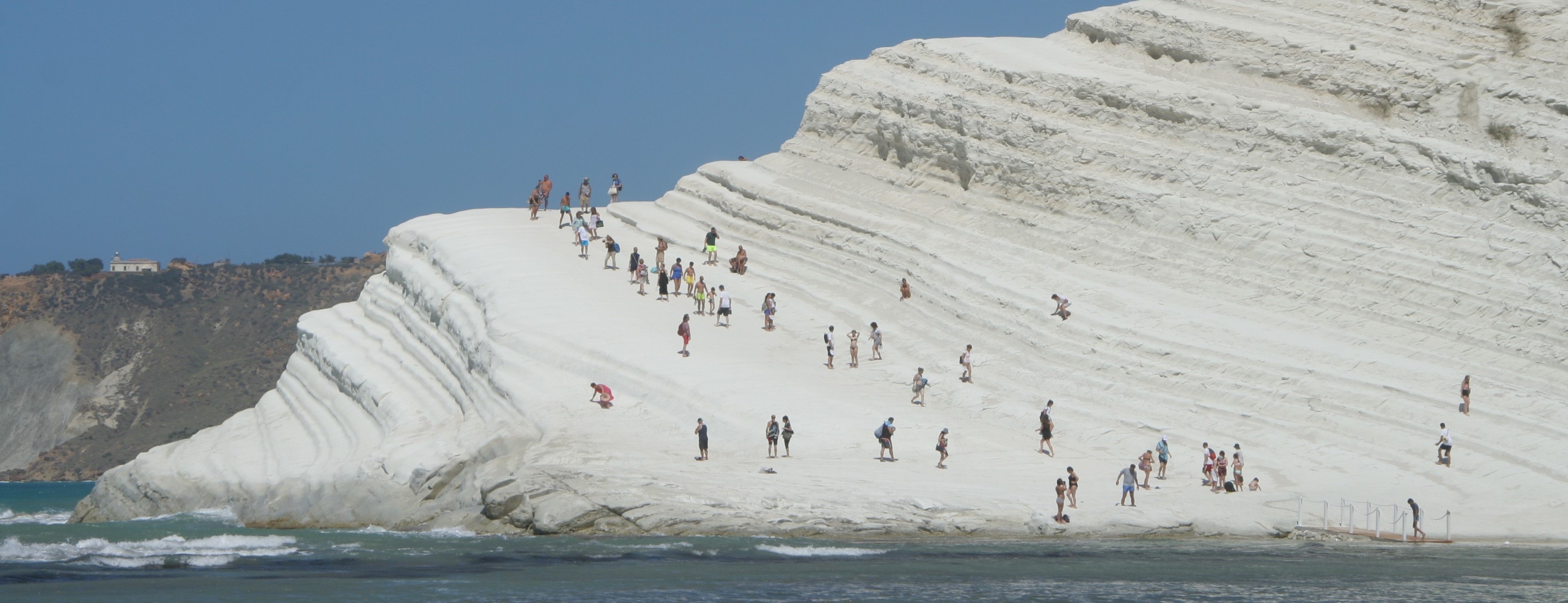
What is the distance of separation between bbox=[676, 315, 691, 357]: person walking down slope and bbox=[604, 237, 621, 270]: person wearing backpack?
4.76 metres

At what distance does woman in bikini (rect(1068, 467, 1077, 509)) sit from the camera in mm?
23047

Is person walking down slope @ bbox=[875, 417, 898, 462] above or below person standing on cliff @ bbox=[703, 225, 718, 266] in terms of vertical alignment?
below

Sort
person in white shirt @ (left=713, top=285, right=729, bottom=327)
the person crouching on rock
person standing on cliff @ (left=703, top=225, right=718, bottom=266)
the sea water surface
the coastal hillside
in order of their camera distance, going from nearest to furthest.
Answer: the sea water surface < the person crouching on rock < person in white shirt @ (left=713, top=285, right=729, bottom=327) < person standing on cliff @ (left=703, top=225, right=718, bottom=266) < the coastal hillside

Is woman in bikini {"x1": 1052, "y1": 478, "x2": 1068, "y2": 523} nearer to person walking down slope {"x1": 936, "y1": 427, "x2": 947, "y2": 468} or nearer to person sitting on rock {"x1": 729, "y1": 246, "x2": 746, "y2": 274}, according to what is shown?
person walking down slope {"x1": 936, "y1": 427, "x2": 947, "y2": 468}

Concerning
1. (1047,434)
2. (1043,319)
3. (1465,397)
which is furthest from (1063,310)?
(1465,397)

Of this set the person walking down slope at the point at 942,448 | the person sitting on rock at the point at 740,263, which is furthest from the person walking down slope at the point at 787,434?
the person sitting on rock at the point at 740,263

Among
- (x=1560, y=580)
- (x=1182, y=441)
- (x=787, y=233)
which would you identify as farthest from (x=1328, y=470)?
(x=787, y=233)

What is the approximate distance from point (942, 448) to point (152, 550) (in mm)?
11935

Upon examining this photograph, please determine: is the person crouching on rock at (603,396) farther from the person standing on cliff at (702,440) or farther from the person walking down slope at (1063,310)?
the person walking down slope at (1063,310)

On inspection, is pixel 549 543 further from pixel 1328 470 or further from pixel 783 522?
pixel 1328 470

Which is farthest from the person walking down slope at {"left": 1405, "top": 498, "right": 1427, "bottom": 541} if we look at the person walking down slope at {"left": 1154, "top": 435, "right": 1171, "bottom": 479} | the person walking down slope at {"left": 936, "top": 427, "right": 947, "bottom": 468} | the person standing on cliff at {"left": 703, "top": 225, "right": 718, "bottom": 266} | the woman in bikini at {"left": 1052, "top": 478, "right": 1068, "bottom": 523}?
the person standing on cliff at {"left": 703, "top": 225, "right": 718, "bottom": 266}

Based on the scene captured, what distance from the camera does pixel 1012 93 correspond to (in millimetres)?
33531

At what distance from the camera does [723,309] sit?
3106 centimetres

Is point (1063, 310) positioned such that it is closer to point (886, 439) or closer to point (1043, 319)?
point (1043, 319)
